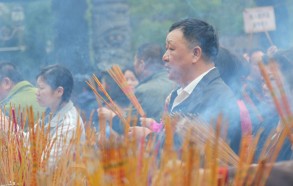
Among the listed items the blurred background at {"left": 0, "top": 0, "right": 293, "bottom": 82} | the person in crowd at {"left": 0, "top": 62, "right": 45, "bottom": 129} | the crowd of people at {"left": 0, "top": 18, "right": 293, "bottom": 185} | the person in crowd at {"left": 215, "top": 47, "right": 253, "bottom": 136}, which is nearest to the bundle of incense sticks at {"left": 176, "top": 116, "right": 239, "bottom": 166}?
the crowd of people at {"left": 0, "top": 18, "right": 293, "bottom": 185}

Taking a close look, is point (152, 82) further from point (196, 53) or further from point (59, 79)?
point (196, 53)

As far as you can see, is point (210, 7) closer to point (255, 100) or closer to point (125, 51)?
point (125, 51)

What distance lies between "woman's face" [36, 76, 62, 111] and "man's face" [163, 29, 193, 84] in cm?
128

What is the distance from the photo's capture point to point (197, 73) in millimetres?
2773

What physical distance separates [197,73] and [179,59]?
0.09 meters

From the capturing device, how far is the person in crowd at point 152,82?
404cm

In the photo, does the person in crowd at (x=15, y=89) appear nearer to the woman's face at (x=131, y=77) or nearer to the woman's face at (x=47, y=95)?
the woman's face at (x=47, y=95)

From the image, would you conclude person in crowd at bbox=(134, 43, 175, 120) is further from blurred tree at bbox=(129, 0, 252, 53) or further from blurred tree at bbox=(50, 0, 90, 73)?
blurred tree at bbox=(129, 0, 252, 53)

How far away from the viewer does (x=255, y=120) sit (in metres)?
2.75

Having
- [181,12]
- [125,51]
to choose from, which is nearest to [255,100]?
[125,51]

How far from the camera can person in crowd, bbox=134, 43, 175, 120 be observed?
4.04m

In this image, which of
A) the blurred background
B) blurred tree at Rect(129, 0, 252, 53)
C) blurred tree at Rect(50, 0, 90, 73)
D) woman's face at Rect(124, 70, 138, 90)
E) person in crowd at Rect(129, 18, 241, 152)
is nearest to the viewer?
person in crowd at Rect(129, 18, 241, 152)

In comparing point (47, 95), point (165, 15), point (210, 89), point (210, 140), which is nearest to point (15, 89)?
point (47, 95)

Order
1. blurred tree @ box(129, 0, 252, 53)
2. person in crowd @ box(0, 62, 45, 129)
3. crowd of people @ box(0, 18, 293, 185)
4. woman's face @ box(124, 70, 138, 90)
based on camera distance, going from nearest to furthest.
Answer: crowd of people @ box(0, 18, 293, 185)
person in crowd @ box(0, 62, 45, 129)
woman's face @ box(124, 70, 138, 90)
blurred tree @ box(129, 0, 252, 53)
